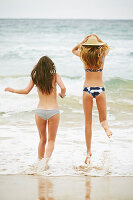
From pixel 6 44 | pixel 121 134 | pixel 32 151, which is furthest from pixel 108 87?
pixel 6 44

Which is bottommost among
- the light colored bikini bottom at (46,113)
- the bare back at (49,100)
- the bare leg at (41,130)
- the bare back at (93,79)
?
the bare leg at (41,130)

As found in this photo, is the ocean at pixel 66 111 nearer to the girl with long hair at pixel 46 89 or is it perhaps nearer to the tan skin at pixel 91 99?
the tan skin at pixel 91 99

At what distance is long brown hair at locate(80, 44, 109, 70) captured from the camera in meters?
4.12

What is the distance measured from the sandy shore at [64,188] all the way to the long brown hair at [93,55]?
1441 millimetres

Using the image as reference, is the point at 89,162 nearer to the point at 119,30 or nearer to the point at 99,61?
the point at 99,61

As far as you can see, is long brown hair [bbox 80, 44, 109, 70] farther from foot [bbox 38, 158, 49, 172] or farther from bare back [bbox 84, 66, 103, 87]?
foot [bbox 38, 158, 49, 172]

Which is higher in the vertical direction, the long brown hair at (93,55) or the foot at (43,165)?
the long brown hair at (93,55)

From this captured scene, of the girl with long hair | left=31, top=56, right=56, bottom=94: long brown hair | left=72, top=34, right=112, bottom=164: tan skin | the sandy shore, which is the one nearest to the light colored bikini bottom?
the girl with long hair

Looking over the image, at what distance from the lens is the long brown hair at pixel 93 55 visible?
4.12 meters

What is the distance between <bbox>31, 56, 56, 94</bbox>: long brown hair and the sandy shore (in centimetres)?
109

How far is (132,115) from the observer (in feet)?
27.9

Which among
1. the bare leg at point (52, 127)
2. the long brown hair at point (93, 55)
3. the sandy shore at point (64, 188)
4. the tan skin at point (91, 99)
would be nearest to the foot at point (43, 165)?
the bare leg at point (52, 127)

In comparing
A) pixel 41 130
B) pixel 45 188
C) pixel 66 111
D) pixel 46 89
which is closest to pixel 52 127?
pixel 41 130

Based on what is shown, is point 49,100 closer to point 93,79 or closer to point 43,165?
point 93,79
